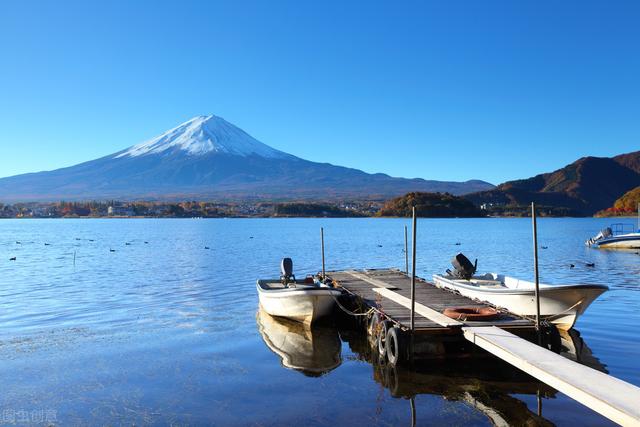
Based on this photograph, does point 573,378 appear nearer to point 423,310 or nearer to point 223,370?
point 423,310

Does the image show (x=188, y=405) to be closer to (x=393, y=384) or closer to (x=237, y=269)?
(x=393, y=384)

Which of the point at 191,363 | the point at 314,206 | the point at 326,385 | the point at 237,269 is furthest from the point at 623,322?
the point at 314,206

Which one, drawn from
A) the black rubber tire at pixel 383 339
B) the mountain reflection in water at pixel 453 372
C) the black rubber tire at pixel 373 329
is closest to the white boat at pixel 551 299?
the mountain reflection in water at pixel 453 372

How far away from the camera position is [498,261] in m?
39.2

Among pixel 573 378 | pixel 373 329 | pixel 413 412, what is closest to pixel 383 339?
pixel 373 329

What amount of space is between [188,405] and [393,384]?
3.86 metres

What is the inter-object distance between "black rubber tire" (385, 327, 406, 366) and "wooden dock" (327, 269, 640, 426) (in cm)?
12

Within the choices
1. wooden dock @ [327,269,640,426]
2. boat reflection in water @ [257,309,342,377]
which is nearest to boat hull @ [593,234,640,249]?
wooden dock @ [327,269,640,426]

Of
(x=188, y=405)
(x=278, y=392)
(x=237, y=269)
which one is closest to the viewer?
(x=188, y=405)

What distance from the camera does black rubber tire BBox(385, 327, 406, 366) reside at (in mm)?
11773

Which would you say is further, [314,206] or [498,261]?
[314,206]

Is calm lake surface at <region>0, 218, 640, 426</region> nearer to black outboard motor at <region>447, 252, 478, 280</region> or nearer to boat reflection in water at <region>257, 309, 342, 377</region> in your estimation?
boat reflection in water at <region>257, 309, 342, 377</region>

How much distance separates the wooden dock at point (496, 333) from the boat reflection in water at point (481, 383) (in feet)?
2.10

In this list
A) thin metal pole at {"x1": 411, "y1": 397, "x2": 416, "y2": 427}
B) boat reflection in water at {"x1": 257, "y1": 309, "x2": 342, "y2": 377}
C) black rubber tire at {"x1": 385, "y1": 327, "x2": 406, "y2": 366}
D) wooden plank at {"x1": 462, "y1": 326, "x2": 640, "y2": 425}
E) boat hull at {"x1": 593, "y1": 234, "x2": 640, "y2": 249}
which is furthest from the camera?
boat hull at {"x1": 593, "y1": 234, "x2": 640, "y2": 249}
